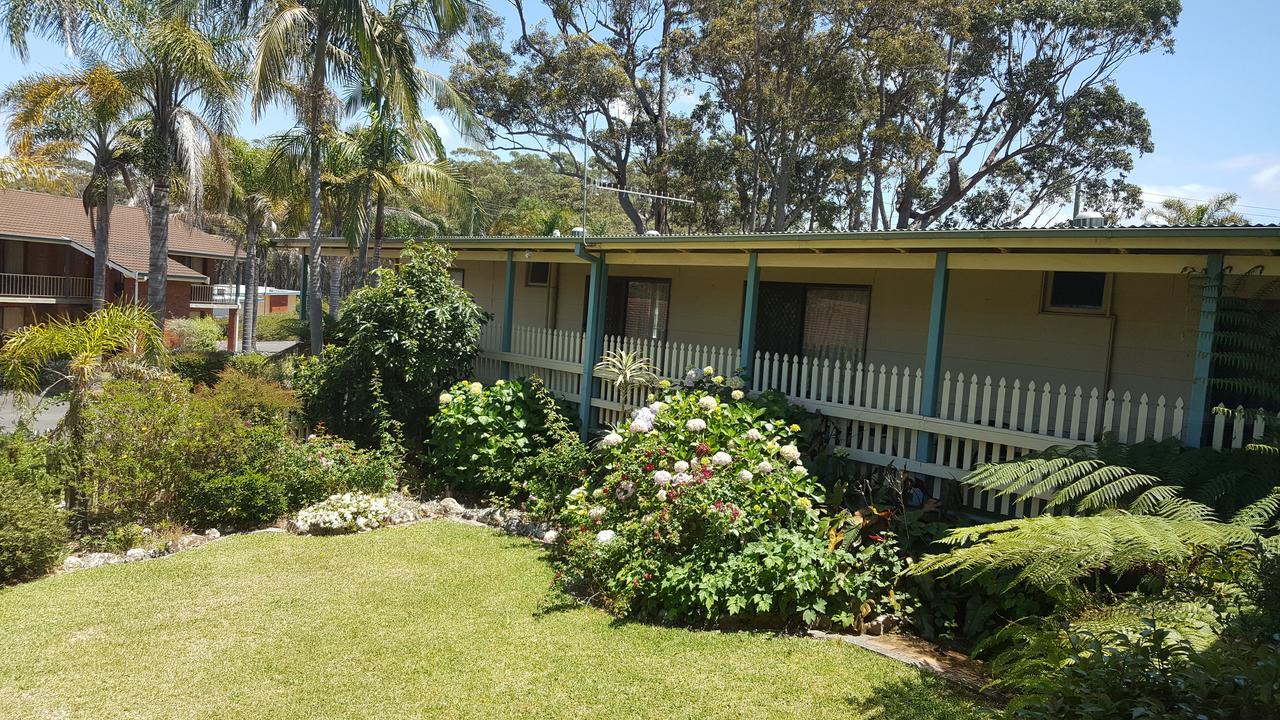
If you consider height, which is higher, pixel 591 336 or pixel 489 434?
pixel 591 336

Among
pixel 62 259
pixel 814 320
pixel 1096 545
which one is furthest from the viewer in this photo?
pixel 62 259

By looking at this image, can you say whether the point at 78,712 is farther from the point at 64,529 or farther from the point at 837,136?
the point at 837,136

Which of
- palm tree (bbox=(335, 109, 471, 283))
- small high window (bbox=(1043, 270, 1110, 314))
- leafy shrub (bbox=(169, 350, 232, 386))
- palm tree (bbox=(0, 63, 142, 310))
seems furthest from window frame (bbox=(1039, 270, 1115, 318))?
leafy shrub (bbox=(169, 350, 232, 386))

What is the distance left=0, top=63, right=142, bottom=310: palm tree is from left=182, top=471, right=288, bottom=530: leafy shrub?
766cm

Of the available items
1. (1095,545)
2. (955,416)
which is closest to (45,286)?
(955,416)

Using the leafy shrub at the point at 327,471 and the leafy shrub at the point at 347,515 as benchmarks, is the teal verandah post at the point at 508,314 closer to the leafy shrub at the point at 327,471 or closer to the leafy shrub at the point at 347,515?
the leafy shrub at the point at 327,471

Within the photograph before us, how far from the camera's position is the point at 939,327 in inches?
332

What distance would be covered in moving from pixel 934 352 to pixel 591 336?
497cm

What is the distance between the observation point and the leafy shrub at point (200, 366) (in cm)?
1955

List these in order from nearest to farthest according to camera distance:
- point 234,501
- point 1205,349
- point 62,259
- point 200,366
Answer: point 1205,349 → point 234,501 → point 200,366 → point 62,259

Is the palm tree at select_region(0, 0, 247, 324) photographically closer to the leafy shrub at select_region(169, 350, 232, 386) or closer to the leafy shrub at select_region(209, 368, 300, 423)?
Answer: the leafy shrub at select_region(169, 350, 232, 386)

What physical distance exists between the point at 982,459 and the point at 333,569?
6.05 m

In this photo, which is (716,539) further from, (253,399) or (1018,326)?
(253,399)

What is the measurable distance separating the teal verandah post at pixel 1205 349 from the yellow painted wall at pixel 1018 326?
1.57 metres
